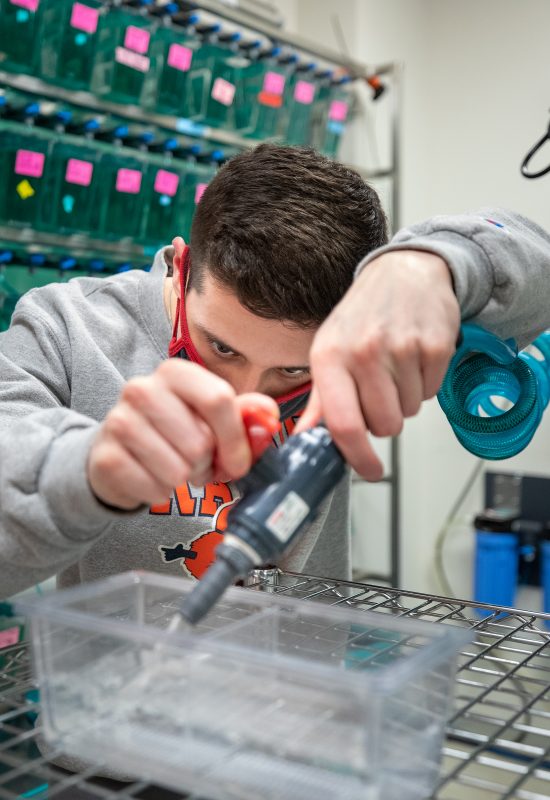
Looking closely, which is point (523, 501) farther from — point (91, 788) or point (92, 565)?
point (91, 788)

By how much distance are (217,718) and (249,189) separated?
0.82m

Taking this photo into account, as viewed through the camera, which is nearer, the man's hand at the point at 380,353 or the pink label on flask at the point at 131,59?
the man's hand at the point at 380,353

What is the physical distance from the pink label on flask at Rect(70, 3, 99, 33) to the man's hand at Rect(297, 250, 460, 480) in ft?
6.46

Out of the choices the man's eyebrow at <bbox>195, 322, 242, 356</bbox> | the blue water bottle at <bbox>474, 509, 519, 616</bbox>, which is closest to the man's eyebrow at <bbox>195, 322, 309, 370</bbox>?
the man's eyebrow at <bbox>195, 322, 242, 356</bbox>

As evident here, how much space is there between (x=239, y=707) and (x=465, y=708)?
0.23 metres

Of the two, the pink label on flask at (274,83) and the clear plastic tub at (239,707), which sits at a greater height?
the pink label on flask at (274,83)

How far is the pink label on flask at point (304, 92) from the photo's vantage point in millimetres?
3195

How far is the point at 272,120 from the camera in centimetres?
317

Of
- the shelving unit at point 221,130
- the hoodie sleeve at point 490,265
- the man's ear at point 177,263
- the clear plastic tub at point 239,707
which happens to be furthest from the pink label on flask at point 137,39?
the clear plastic tub at point 239,707

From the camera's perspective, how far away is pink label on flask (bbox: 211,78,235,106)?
2895mm

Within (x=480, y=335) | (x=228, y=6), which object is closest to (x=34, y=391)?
(x=480, y=335)

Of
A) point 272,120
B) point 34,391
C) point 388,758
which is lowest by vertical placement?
point 388,758

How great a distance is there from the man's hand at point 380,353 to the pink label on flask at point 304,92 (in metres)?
2.56

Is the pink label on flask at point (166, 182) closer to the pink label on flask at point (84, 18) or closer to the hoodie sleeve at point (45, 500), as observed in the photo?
the pink label on flask at point (84, 18)
